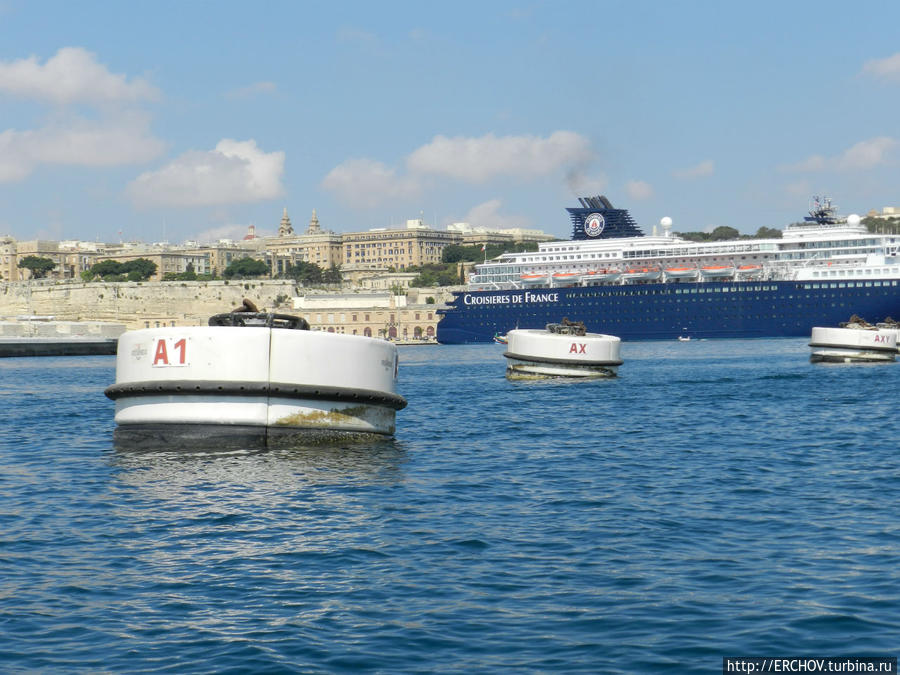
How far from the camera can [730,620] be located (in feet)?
27.2

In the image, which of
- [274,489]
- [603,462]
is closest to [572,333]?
[603,462]

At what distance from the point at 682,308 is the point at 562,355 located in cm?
5995

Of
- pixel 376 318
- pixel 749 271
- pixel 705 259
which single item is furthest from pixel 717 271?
pixel 376 318

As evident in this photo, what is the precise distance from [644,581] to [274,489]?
19.1 ft

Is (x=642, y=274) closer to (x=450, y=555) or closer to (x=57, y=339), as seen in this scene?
(x=57, y=339)

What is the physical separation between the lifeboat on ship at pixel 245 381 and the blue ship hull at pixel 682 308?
268 feet

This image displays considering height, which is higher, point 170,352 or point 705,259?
point 705,259

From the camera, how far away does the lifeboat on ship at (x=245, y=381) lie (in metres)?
16.3

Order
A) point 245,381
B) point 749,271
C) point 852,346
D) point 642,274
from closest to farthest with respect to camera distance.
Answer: point 245,381 → point 852,346 → point 749,271 → point 642,274

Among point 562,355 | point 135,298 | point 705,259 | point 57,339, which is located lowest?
point 57,339

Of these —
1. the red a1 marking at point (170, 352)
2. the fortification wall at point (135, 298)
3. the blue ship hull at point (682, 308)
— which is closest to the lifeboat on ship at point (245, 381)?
the red a1 marking at point (170, 352)

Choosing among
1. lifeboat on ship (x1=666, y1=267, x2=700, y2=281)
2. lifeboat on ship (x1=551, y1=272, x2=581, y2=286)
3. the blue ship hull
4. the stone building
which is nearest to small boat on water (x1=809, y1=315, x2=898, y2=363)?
the blue ship hull

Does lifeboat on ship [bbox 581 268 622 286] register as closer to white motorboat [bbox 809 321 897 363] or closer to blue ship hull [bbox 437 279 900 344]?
blue ship hull [bbox 437 279 900 344]

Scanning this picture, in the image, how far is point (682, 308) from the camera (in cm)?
9769
